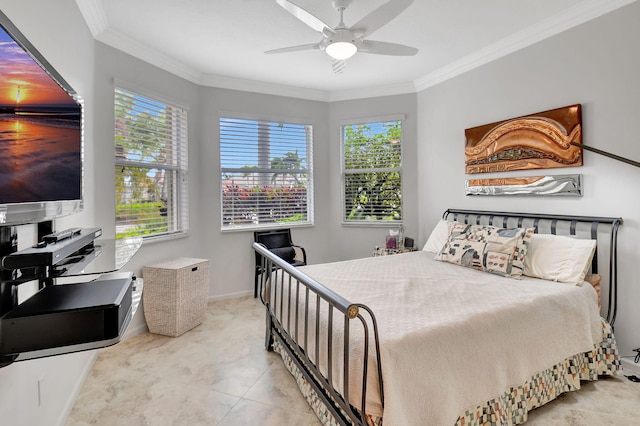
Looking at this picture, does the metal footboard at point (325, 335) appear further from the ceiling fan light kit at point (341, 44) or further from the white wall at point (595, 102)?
the white wall at point (595, 102)

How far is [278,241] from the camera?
164 inches

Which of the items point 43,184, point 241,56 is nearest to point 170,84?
point 241,56

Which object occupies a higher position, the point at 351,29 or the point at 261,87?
the point at 261,87

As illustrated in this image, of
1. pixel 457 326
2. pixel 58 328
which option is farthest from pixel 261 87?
pixel 58 328

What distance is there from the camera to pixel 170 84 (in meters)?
3.44

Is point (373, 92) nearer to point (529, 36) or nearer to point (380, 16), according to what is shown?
point (529, 36)

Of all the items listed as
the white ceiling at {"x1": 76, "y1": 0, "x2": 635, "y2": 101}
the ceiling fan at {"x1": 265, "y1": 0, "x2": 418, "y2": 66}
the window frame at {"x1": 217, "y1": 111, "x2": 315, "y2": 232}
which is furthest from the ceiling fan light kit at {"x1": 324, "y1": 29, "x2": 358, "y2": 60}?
the window frame at {"x1": 217, "y1": 111, "x2": 315, "y2": 232}

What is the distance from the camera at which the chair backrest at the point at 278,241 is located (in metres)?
4.05

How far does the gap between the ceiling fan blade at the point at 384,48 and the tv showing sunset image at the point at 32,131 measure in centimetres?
191

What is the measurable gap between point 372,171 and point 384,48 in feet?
6.81

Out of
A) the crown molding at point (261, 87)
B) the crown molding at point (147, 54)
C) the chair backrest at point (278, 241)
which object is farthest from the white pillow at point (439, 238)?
the crown molding at point (147, 54)

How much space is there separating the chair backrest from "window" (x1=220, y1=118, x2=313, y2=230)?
16 cm

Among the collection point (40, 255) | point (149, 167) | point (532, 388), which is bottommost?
point (532, 388)

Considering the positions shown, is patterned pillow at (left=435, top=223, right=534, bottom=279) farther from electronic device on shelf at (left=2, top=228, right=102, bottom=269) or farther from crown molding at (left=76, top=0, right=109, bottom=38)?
crown molding at (left=76, top=0, right=109, bottom=38)
